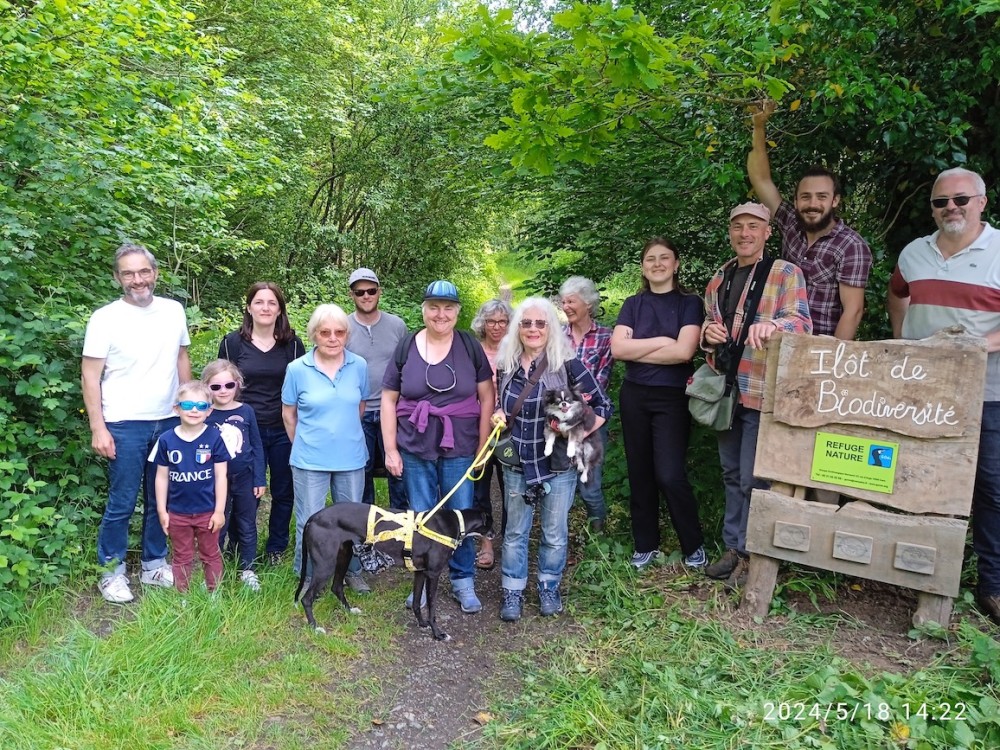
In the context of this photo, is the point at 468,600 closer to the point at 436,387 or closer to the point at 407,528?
the point at 407,528

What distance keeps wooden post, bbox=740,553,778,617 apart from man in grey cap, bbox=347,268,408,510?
91.6 inches

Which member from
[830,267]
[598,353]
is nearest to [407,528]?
[598,353]

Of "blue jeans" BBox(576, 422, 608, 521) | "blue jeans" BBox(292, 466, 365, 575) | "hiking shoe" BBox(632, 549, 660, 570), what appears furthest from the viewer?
"blue jeans" BBox(576, 422, 608, 521)

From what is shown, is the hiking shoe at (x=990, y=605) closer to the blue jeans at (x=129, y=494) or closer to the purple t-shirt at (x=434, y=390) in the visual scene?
the purple t-shirt at (x=434, y=390)

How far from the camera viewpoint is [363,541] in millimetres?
3668

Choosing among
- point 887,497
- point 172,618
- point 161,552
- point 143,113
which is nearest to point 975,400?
point 887,497

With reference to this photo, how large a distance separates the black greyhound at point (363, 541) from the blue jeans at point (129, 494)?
1.14 meters

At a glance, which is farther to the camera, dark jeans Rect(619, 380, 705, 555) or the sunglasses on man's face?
dark jeans Rect(619, 380, 705, 555)

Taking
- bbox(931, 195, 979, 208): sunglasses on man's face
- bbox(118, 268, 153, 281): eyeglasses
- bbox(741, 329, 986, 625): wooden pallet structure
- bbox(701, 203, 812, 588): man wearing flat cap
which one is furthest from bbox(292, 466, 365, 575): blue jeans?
bbox(931, 195, 979, 208): sunglasses on man's face

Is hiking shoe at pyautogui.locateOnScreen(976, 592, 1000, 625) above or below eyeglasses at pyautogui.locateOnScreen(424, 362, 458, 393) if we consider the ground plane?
below

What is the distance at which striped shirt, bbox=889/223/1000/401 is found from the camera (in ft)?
10.2

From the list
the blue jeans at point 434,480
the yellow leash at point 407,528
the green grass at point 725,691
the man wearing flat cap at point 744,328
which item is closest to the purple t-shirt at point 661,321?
the man wearing flat cap at point 744,328

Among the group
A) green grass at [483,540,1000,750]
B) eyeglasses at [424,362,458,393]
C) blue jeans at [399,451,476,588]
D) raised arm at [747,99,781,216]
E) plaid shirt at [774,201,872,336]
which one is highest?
raised arm at [747,99,781,216]

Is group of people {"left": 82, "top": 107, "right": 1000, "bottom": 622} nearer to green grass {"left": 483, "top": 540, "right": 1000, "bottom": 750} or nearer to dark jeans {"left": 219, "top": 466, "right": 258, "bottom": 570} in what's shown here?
dark jeans {"left": 219, "top": 466, "right": 258, "bottom": 570}
